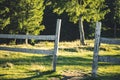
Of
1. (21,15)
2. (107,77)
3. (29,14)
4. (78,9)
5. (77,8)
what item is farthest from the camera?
(29,14)

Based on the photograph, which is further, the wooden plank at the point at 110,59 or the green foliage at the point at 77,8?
the green foliage at the point at 77,8

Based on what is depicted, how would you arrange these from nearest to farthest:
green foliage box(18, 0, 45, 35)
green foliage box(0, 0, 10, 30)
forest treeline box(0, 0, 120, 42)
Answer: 1. forest treeline box(0, 0, 120, 42)
2. green foliage box(0, 0, 10, 30)
3. green foliage box(18, 0, 45, 35)

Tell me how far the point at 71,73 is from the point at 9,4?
25.3 metres

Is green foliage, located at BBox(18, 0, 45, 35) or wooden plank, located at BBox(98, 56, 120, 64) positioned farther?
green foliage, located at BBox(18, 0, 45, 35)

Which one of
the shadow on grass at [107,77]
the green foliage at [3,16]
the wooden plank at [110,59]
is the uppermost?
the green foliage at [3,16]

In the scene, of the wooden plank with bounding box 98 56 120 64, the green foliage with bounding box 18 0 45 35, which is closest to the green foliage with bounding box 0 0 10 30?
the green foliage with bounding box 18 0 45 35

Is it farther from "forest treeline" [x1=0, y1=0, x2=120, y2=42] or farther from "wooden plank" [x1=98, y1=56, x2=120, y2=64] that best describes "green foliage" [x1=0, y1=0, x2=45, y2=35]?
"wooden plank" [x1=98, y1=56, x2=120, y2=64]

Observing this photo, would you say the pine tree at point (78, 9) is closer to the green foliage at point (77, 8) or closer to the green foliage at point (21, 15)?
the green foliage at point (77, 8)

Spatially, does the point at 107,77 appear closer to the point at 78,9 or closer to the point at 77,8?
the point at 77,8

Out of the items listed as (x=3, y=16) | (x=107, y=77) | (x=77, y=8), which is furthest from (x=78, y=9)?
(x=107, y=77)

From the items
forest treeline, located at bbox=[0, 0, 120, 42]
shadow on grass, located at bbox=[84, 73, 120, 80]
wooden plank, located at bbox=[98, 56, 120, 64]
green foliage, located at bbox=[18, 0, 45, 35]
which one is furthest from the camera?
green foliage, located at bbox=[18, 0, 45, 35]

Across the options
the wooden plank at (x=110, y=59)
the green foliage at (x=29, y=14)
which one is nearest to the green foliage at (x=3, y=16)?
the green foliage at (x=29, y=14)

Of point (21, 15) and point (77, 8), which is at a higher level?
point (77, 8)

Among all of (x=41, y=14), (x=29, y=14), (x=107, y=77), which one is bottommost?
(x=107, y=77)
